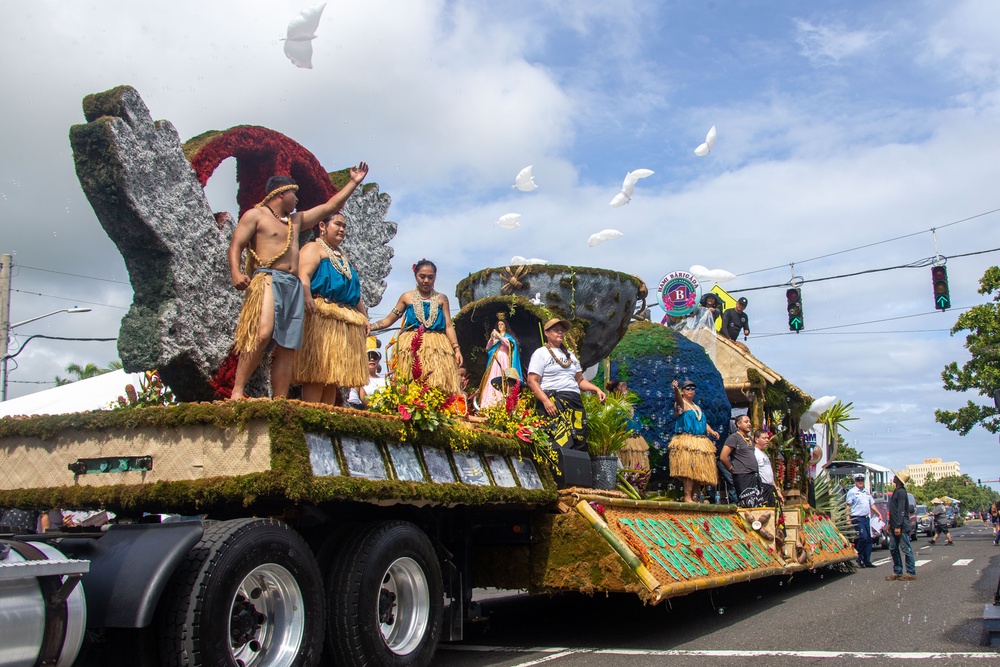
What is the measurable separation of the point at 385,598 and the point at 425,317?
2.99 metres

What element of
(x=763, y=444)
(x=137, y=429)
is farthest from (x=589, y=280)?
(x=137, y=429)

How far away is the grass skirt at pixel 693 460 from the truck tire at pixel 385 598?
5159 millimetres

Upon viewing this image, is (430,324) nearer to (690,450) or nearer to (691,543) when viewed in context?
(691,543)

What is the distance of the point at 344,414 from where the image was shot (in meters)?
4.39

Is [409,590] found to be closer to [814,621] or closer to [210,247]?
[210,247]

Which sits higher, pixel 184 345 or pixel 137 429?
pixel 184 345

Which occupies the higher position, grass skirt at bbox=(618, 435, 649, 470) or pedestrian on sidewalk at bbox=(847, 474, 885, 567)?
grass skirt at bbox=(618, 435, 649, 470)

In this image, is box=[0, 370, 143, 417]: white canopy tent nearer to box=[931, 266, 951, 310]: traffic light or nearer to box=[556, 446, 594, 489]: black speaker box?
box=[556, 446, 594, 489]: black speaker box

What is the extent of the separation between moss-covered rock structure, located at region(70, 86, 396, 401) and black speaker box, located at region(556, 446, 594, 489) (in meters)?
2.13

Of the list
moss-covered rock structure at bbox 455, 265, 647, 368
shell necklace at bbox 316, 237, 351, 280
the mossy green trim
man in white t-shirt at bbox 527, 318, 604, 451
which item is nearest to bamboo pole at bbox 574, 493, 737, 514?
man in white t-shirt at bbox 527, 318, 604, 451

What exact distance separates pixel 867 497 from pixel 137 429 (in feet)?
48.3

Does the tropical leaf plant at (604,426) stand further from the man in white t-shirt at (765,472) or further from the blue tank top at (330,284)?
the blue tank top at (330,284)

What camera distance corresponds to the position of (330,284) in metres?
5.74

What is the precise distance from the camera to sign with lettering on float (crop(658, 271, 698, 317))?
49.9ft
